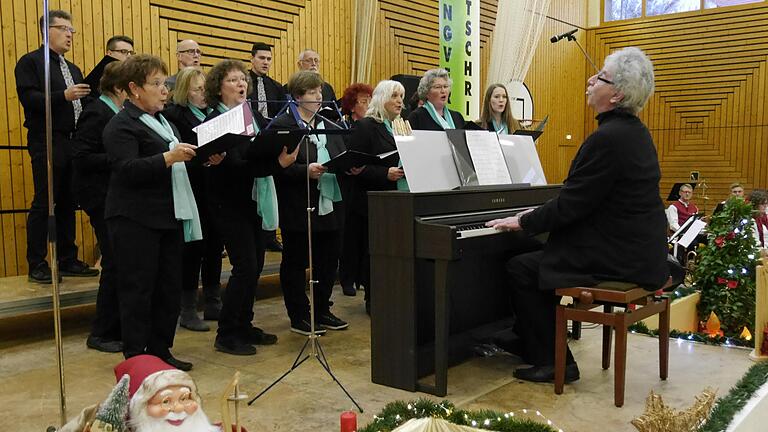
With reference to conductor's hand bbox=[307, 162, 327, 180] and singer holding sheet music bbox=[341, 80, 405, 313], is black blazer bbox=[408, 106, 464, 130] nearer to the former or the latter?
singer holding sheet music bbox=[341, 80, 405, 313]

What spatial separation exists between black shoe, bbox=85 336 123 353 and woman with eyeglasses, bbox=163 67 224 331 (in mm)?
509

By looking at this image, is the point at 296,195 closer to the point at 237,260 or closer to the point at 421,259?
the point at 237,260

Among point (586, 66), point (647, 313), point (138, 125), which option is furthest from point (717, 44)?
point (138, 125)

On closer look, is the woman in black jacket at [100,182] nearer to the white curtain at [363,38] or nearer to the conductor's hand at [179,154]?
the conductor's hand at [179,154]

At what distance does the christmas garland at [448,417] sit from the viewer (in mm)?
2479

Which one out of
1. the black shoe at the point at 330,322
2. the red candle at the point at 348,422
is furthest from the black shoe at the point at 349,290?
the red candle at the point at 348,422

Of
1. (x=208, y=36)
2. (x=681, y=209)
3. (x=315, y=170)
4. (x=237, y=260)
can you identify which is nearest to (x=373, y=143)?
(x=315, y=170)

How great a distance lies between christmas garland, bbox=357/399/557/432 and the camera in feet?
8.13

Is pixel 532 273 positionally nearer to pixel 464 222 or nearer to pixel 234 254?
pixel 464 222

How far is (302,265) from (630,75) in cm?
200

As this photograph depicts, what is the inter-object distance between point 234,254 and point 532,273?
1522 millimetres

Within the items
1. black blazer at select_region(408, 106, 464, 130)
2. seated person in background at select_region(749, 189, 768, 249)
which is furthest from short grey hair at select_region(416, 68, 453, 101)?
seated person in background at select_region(749, 189, 768, 249)

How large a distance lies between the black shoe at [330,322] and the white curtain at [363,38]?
4.21 meters

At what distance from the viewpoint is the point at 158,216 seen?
118 inches
